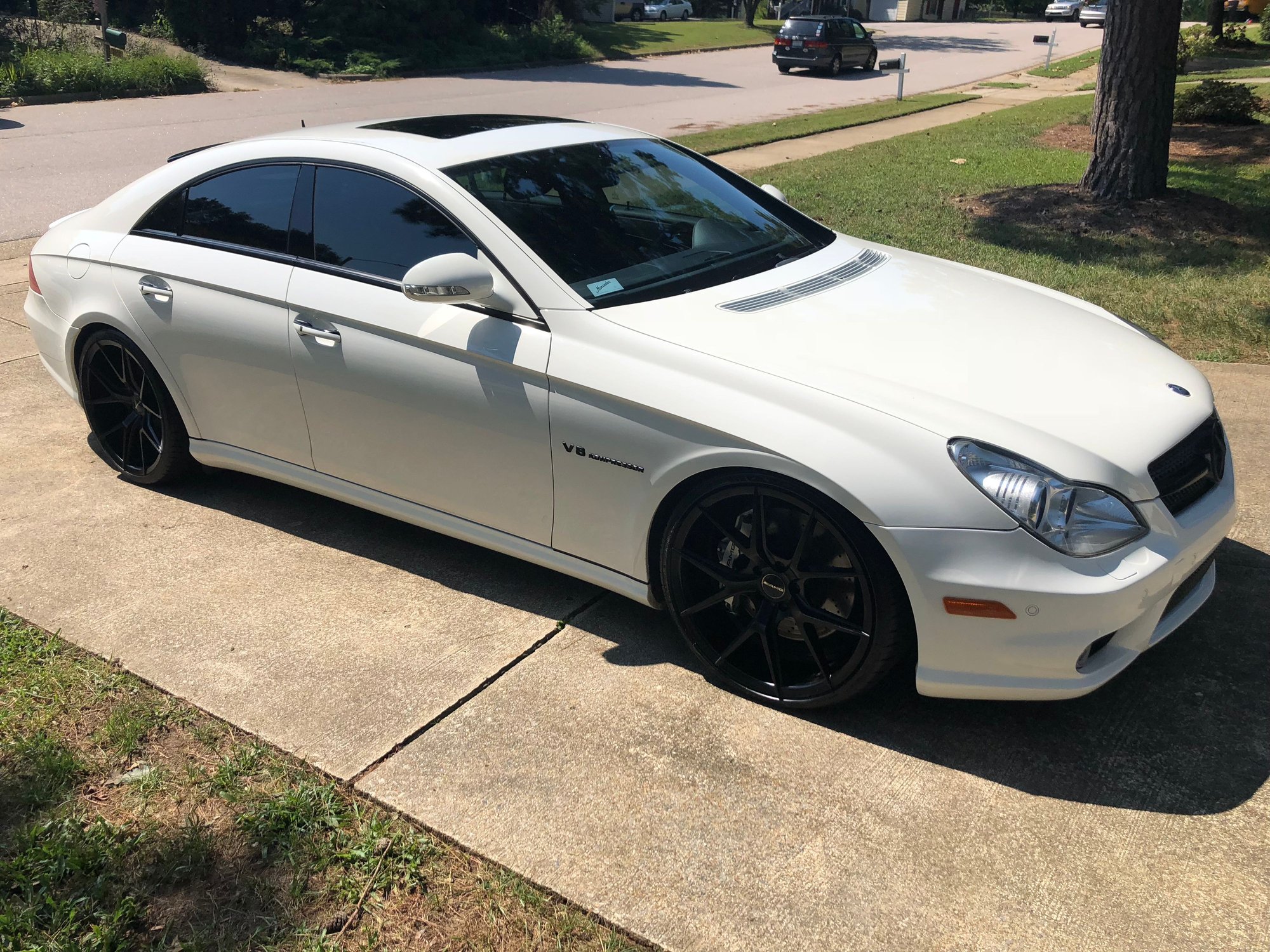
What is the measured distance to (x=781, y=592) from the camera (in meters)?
3.25

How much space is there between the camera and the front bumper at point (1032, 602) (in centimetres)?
286

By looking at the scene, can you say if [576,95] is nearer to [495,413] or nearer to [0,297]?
[0,297]

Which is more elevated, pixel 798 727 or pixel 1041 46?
pixel 1041 46

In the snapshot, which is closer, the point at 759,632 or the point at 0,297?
the point at 759,632

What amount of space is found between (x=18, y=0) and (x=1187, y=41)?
31681 mm

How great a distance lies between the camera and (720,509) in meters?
3.29

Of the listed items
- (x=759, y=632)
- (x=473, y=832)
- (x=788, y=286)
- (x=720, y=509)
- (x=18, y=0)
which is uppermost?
(x=18, y=0)

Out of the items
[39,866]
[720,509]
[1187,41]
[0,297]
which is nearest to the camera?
[39,866]

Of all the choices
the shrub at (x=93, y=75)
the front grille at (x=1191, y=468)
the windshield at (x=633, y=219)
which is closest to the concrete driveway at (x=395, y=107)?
the shrub at (x=93, y=75)

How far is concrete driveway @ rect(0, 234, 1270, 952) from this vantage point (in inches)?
104

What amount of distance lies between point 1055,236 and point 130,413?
7.37 metres

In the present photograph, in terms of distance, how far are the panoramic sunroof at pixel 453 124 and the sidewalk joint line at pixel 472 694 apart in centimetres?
186

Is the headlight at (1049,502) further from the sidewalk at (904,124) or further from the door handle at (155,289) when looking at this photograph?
the sidewalk at (904,124)

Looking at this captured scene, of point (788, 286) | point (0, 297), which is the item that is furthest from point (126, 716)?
point (0, 297)
